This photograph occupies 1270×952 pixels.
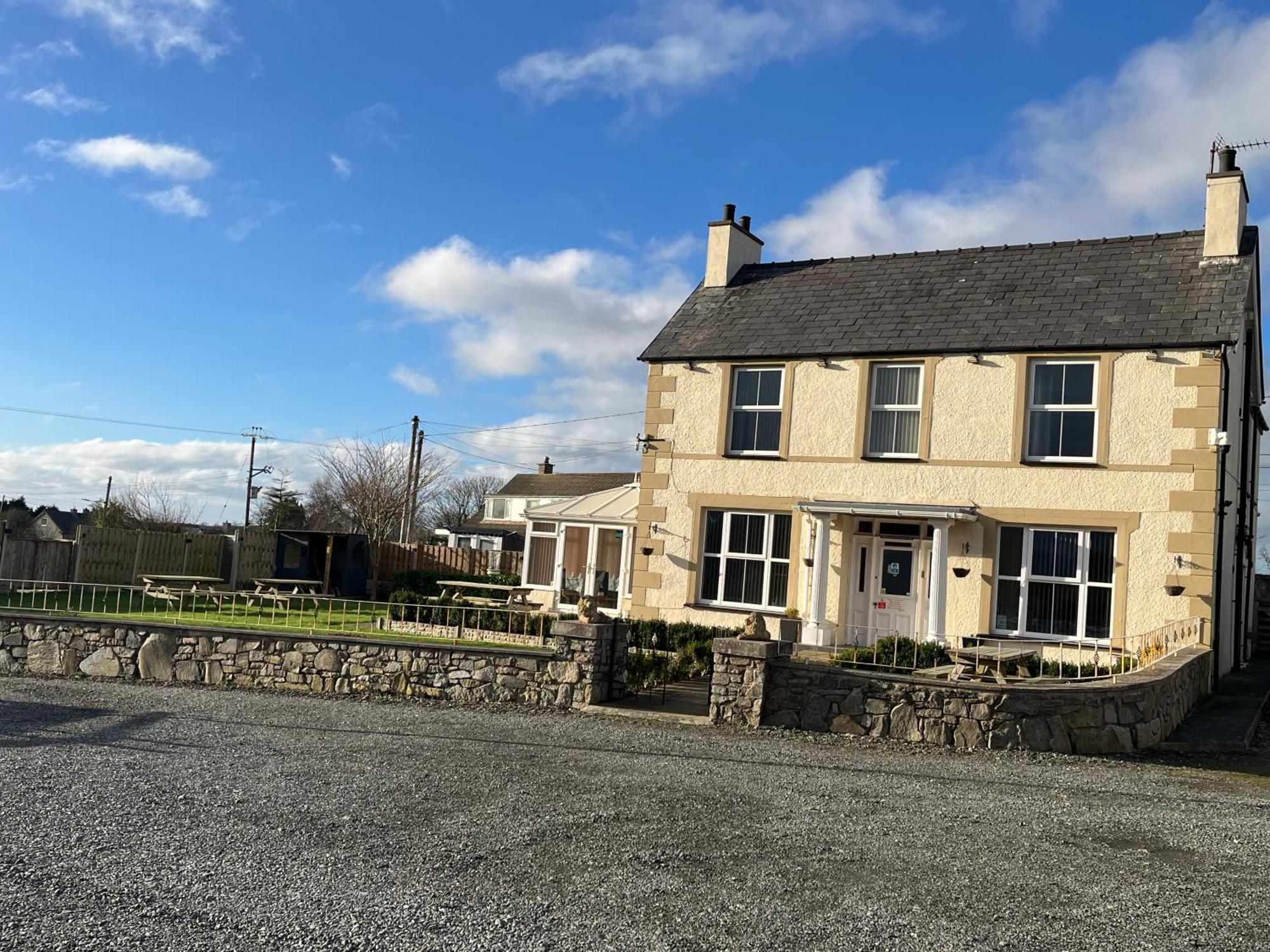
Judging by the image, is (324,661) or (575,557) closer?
(324,661)

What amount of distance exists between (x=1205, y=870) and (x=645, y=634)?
11.5 meters

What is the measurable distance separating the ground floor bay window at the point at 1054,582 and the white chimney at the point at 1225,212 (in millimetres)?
5142

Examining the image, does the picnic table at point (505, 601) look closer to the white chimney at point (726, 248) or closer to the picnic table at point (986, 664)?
the white chimney at point (726, 248)

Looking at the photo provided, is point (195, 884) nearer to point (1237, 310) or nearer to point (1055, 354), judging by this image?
→ point (1055, 354)

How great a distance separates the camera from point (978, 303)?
1825cm

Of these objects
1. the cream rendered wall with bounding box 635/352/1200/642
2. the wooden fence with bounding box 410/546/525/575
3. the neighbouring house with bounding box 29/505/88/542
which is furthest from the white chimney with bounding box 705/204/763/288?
the neighbouring house with bounding box 29/505/88/542

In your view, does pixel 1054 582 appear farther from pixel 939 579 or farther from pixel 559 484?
pixel 559 484

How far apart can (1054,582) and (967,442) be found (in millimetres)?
2603

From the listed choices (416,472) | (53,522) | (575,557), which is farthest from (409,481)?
(53,522)

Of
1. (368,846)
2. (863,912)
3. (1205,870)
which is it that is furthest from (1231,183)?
(368,846)

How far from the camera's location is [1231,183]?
1708cm

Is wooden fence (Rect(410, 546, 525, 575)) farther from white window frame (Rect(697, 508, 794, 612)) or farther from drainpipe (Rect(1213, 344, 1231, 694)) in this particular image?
drainpipe (Rect(1213, 344, 1231, 694))

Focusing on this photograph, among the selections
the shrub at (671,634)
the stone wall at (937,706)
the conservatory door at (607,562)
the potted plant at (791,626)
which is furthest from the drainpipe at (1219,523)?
the conservatory door at (607,562)

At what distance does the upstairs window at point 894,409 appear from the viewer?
17875 mm
